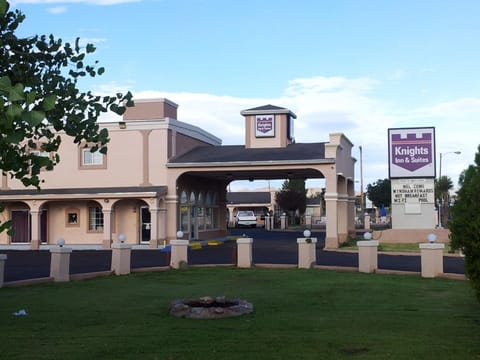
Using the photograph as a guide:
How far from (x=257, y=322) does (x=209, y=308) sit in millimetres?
971

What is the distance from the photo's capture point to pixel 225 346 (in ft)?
29.9

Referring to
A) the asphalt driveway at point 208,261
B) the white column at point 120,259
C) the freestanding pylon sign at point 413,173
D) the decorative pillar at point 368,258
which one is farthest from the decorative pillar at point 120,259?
the freestanding pylon sign at point 413,173

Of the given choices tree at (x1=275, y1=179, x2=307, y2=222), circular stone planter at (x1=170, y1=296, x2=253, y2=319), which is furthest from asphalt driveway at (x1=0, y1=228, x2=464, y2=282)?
tree at (x1=275, y1=179, x2=307, y2=222)

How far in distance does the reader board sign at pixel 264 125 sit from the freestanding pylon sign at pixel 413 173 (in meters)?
6.54

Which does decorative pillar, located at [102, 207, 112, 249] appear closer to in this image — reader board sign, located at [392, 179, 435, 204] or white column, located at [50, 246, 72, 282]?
reader board sign, located at [392, 179, 435, 204]

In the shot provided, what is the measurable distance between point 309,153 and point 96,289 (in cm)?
2004

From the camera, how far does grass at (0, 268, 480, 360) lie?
29.1ft

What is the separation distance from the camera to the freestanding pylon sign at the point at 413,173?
113 feet

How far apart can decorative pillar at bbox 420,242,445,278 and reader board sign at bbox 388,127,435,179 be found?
15825 mm

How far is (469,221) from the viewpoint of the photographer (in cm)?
734

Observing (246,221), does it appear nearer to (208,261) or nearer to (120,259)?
(208,261)

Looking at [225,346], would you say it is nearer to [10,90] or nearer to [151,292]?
[10,90]

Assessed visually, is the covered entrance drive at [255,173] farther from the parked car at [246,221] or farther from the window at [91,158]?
the parked car at [246,221]

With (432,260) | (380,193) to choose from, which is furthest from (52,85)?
(380,193)
